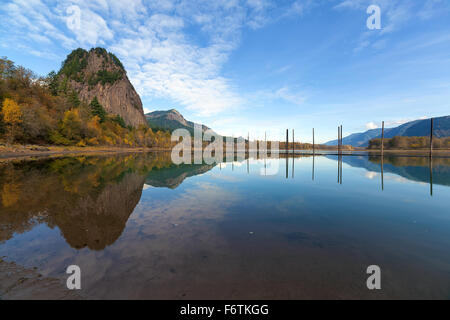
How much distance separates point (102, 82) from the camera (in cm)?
12750

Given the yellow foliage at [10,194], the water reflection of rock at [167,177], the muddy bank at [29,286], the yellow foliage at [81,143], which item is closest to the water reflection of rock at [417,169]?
the water reflection of rock at [167,177]

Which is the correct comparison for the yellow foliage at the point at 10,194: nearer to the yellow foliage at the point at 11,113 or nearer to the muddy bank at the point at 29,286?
the muddy bank at the point at 29,286

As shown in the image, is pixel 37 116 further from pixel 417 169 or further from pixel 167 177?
pixel 417 169

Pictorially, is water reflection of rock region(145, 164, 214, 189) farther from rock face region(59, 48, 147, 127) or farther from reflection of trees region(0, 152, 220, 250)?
rock face region(59, 48, 147, 127)

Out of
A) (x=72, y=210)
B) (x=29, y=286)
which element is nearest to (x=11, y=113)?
(x=72, y=210)

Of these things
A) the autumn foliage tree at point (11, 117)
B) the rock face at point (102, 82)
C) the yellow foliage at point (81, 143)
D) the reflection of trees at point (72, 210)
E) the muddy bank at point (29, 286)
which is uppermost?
the rock face at point (102, 82)

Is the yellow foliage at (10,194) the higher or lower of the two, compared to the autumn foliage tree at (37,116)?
lower

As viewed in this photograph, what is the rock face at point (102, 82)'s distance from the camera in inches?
4919

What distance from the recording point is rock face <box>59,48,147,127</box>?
12494cm

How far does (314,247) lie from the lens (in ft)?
15.1
